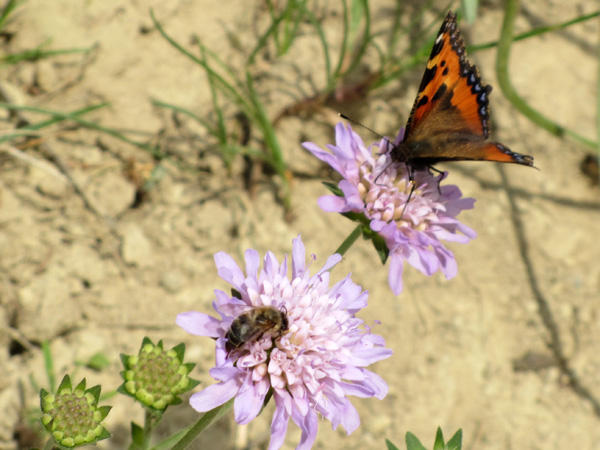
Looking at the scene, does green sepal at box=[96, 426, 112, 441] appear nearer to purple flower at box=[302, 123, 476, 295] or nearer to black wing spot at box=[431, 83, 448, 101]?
purple flower at box=[302, 123, 476, 295]

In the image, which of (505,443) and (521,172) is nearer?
(505,443)

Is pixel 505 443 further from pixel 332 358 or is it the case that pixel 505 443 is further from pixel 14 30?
pixel 14 30

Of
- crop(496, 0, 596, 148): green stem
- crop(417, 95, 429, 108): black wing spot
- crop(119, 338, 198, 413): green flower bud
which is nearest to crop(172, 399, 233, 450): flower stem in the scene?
crop(119, 338, 198, 413): green flower bud

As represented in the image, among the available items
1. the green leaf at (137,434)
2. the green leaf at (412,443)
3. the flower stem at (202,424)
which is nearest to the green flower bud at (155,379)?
the flower stem at (202,424)

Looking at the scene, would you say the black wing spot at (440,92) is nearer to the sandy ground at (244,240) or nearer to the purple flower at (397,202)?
the purple flower at (397,202)

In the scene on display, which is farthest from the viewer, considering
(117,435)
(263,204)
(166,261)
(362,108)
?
(362,108)

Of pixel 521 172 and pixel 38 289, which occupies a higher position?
pixel 521 172

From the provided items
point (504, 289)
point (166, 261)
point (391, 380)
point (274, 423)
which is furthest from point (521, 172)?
point (274, 423)

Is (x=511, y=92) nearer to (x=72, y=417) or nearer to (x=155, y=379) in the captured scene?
Answer: (x=155, y=379)
